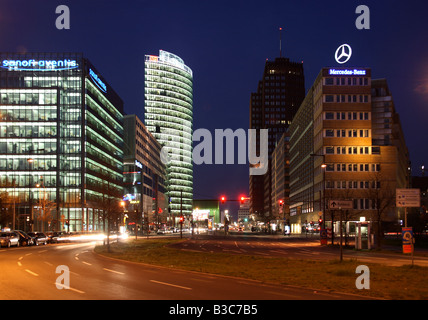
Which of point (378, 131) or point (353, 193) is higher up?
Answer: point (378, 131)

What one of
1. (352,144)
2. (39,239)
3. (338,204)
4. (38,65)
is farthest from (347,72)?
(338,204)

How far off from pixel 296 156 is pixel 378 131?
134 feet

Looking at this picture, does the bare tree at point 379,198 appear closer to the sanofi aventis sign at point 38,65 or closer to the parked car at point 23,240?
the parked car at point 23,240

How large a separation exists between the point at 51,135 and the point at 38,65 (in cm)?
1834

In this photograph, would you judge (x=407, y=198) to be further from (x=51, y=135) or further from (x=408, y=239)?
(x=51, y=135)

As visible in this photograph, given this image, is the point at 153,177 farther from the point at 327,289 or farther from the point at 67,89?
the point at 327,289


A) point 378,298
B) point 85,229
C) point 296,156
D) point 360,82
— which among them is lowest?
point 85,229

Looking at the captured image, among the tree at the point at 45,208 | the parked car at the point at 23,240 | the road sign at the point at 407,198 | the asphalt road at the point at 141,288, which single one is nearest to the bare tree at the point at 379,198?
the road sign at the point at 407,198

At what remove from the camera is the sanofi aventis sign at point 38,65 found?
11569 centimetres

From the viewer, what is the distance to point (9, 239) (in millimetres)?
53188
